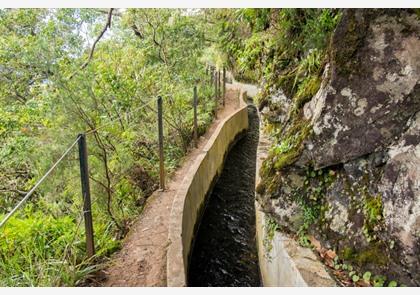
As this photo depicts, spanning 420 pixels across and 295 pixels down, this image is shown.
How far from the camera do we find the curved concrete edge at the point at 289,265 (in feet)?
9.45

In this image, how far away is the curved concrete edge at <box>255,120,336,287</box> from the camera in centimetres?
288

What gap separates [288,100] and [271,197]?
1.91 meters

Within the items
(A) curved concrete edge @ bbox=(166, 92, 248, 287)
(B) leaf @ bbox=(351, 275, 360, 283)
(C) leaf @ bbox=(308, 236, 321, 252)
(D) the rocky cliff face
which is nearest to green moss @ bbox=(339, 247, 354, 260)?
(D) the rocky cliff face

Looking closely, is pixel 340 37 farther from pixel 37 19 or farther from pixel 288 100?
pixel 37 19

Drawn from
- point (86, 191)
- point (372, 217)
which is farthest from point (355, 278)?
point (86, 191)

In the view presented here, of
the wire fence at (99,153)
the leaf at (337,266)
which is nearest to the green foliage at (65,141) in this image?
the wire fence at (99,153)

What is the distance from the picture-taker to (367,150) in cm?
293

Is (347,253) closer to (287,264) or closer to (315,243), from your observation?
(315,243)

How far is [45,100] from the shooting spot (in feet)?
12.4

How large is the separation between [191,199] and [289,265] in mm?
2058

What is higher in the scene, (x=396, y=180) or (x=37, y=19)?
(x=37, y=19)

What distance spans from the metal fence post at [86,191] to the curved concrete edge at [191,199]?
0.76 meters

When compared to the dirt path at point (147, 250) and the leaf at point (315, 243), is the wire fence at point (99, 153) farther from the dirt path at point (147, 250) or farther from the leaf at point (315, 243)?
the leaf at point (315, 243)
